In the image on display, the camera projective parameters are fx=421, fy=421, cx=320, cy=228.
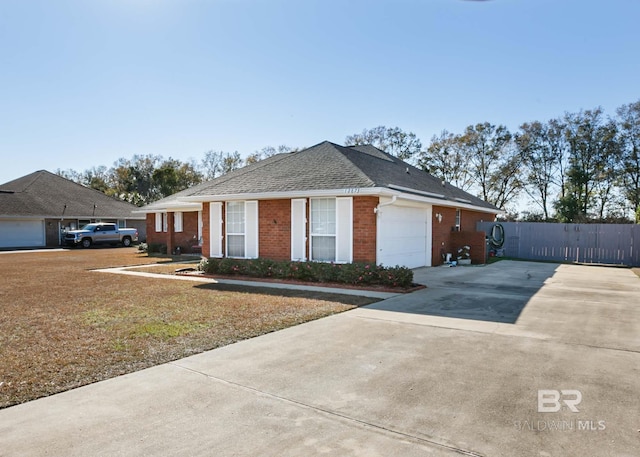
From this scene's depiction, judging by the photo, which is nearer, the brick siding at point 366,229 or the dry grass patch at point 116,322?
the dry grass patch at point 116,322

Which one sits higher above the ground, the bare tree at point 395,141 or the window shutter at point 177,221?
the bare tree at point 395,141

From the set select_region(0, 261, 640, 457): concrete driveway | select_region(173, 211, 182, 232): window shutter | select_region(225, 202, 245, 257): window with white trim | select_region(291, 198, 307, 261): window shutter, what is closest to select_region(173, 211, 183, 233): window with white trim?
select_region(173, 211, 182, 232): window shutter

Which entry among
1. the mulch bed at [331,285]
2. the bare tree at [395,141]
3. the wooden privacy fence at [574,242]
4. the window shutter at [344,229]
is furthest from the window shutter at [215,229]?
the bare tree at [395,141]

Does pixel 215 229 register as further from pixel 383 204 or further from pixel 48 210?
pixel 48 210

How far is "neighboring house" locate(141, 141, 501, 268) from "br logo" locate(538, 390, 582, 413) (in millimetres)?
8279

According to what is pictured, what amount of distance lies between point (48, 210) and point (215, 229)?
23.6 metres

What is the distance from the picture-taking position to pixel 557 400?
3.98m

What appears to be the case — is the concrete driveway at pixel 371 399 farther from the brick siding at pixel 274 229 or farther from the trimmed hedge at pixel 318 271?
the brick siding at pixel 274 229

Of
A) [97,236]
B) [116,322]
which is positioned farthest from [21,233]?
[116,322]

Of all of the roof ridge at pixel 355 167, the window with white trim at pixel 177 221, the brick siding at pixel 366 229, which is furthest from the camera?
the window with white trim at pixel 177 221

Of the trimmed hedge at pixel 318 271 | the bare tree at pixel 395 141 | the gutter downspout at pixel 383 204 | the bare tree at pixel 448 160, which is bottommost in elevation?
the trimmed hedge at pixel 318 271

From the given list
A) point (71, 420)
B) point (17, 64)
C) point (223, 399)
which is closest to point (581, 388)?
point (223, 399)

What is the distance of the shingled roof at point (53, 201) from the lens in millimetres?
31469

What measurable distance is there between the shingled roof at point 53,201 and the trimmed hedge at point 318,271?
871 inches
